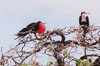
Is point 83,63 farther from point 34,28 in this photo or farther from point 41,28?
point 34,28

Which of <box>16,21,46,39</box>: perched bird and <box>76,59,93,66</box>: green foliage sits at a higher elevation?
<box>16,21,46,39</box>: perched bird

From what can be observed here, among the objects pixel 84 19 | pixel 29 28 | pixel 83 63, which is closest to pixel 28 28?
pixel 29 28

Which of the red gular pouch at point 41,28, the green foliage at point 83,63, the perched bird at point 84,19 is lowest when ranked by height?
the green foliage at point 83,63

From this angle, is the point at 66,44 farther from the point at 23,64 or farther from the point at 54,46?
the point at 23,64

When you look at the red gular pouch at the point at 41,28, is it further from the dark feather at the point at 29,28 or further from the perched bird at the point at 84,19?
the perched bird at the point at 84,19

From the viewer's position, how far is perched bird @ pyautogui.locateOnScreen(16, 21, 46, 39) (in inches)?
207

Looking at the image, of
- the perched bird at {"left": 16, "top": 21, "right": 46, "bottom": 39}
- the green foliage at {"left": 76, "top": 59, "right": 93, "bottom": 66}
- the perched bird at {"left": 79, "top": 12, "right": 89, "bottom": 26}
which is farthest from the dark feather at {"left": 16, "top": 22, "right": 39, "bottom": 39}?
the perched bird at {"left": 79, "top": 12, "right": 89, "bottom": 26}

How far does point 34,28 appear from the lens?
5793 millimetres

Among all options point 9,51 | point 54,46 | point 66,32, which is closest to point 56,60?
point 54,46

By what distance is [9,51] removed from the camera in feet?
15.7

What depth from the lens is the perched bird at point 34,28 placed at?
5.25 m

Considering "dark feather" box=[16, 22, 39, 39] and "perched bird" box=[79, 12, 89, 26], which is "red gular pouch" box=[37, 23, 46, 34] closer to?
"dark feather" box=[16, 22, 39, 39]

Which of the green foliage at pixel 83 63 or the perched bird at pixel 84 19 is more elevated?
the perched bird at pixel 84 19

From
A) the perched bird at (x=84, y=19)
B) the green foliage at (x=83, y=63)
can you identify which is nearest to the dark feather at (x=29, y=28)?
the green foliage at (x=83, y=63)
